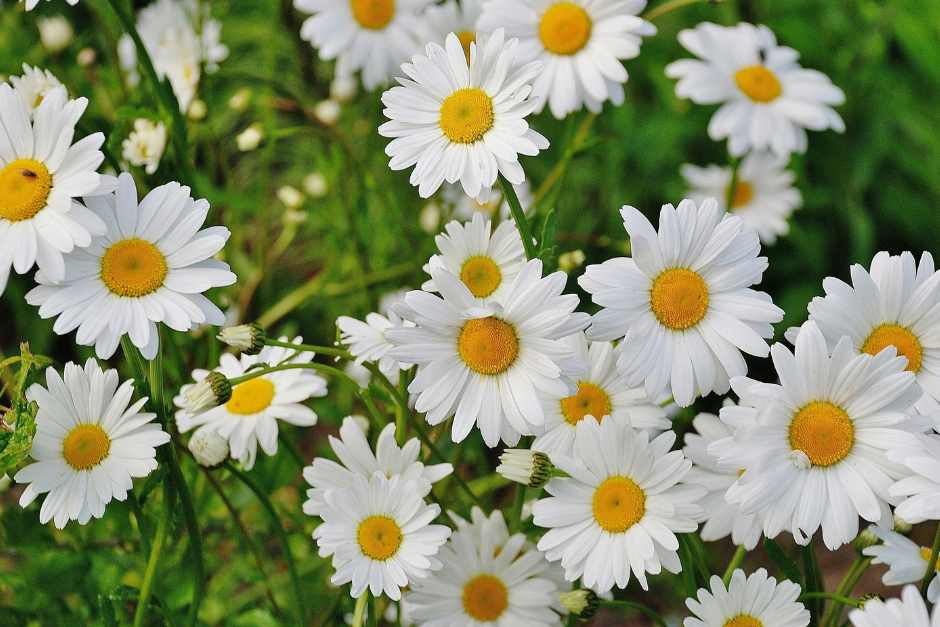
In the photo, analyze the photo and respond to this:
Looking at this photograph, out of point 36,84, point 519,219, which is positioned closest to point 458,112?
point 519,219

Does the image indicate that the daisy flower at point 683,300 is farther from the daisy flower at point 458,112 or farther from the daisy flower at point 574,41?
the daisy flower at point 574,41

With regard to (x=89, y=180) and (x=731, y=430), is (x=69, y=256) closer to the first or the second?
(x=89, y=180)

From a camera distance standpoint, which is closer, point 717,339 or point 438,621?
point 717,339

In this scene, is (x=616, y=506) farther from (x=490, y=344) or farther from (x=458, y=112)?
(x=458, y=112)

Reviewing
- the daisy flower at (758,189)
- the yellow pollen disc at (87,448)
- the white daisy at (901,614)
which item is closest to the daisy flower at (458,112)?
the yellow pollen disc at (87,448)

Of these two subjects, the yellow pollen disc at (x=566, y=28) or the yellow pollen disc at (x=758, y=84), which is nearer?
the yellow pollen disc at (x=566, y=28)

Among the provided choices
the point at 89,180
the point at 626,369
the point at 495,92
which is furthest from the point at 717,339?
the point at 89,180
